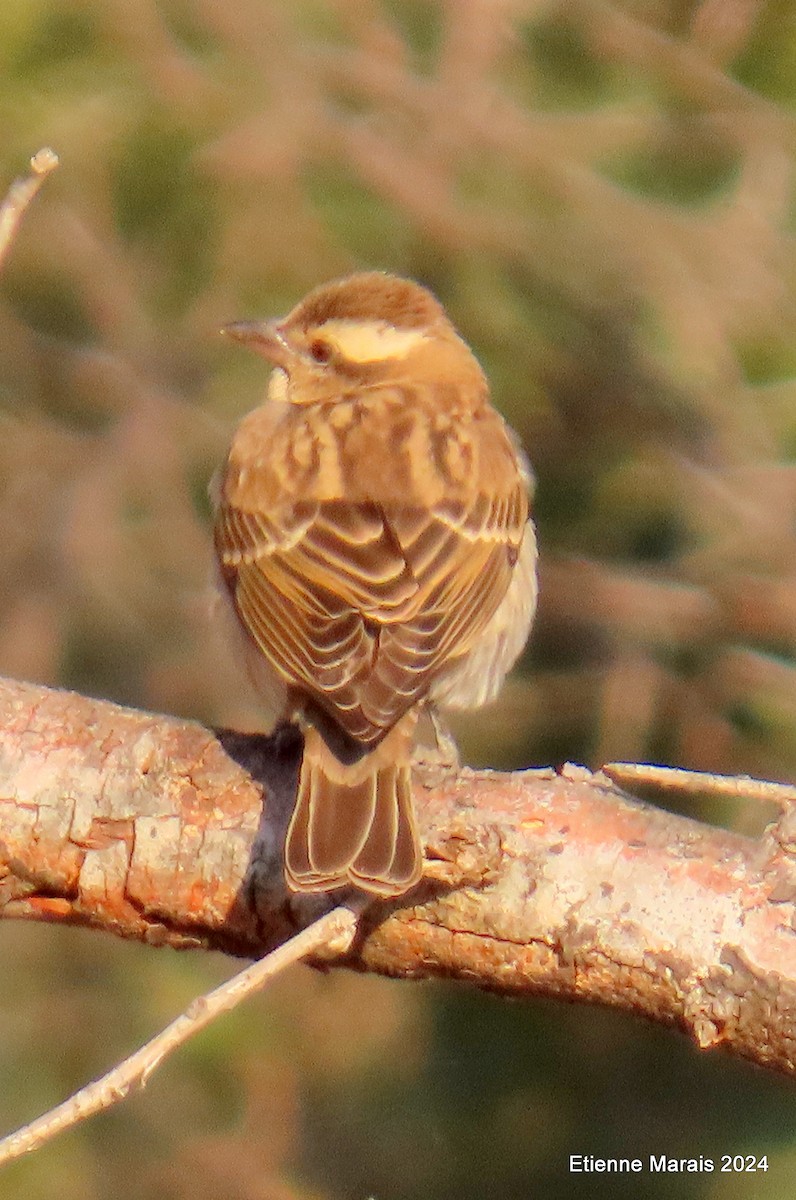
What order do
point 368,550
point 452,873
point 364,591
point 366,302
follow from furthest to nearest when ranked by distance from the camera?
point 366,302, point 368,550, point 364,591, point 452,873

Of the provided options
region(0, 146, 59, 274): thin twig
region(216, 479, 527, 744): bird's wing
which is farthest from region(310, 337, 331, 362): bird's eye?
region(0, 146, 59, 274): thin twig

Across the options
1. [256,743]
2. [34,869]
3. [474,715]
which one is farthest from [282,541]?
[474,715]

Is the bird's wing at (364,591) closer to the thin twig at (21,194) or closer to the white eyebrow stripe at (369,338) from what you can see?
the white eyebrow stripe at (369,338)

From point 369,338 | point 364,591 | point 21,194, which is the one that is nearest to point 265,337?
point 369,338

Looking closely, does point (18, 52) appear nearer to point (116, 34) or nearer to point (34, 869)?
point (116, 34)

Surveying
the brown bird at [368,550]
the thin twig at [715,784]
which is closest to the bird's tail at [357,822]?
the brown bird at [368,550]

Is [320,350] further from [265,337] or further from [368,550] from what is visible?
[368,550]

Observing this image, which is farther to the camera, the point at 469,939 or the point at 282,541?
the point at 282,541
